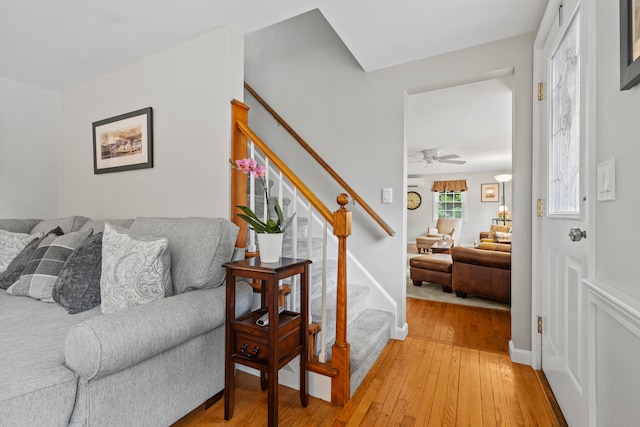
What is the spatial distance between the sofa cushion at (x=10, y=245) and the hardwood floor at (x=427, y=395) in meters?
1.68

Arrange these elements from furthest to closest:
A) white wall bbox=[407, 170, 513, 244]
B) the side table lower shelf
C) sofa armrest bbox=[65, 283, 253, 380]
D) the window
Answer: the window, white wall bbox=[407, 170, 513, 244], the side table lower shelf, sofa armrest bbox=[65, 283, 253, 380]

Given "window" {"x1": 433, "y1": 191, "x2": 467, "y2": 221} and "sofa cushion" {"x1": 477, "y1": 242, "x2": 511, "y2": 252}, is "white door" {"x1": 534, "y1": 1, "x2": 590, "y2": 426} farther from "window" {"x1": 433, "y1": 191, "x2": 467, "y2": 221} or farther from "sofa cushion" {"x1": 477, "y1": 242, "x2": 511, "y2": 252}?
"window" {"x1": 433, "y1": 191, "x2": 467, "y2": 221}

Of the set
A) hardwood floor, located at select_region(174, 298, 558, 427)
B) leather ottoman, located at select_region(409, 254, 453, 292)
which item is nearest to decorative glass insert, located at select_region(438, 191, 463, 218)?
leather ottoman, located at select_region(409, 254, 453, 292)

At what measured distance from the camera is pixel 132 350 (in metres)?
1.09

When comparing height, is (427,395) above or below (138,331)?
below

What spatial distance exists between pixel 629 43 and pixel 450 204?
8.81m

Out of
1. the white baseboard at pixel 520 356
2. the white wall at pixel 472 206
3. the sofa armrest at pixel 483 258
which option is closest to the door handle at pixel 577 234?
the white baseboard at pixel 520 356

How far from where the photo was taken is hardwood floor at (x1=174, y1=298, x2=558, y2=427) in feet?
4.76

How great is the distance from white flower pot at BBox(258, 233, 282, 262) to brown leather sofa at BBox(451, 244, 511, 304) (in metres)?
2.82

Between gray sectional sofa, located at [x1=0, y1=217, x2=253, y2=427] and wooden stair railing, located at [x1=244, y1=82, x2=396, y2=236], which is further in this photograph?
wooden stair railing, located at [x1=244, y1=82, x2=396, y2=236]

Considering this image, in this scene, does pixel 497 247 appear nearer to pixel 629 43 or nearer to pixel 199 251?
pixel 629 43

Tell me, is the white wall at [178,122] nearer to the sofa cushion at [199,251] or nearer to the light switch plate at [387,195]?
the sofa cushion at [199,251]

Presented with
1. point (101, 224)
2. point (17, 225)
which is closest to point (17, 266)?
point (101, 224)

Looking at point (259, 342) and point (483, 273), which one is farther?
point (483, 273)
